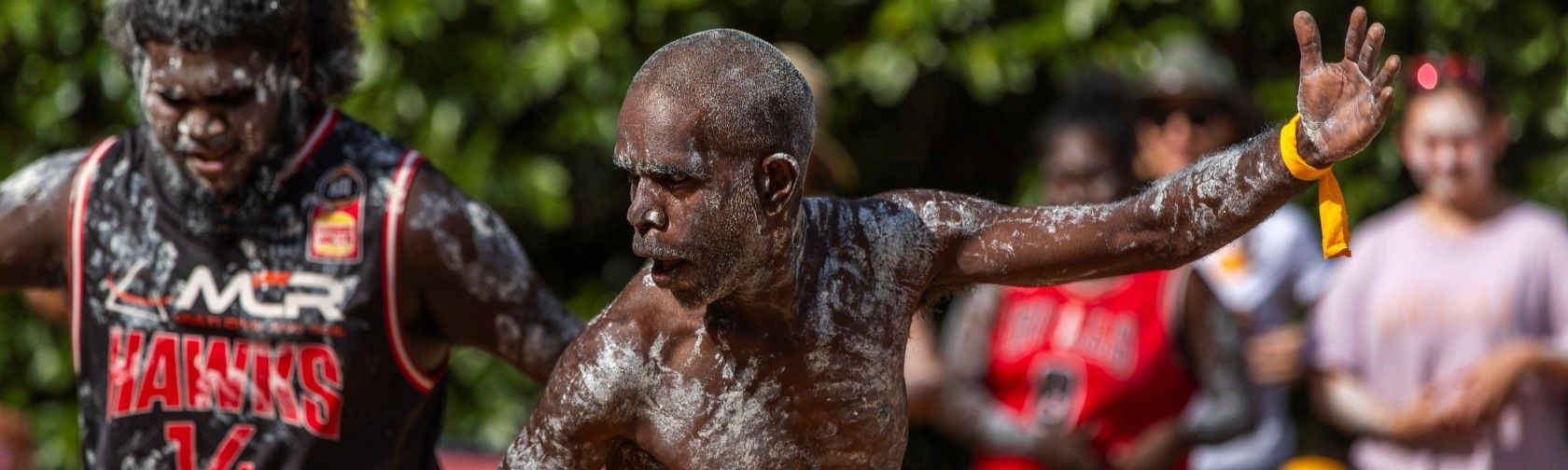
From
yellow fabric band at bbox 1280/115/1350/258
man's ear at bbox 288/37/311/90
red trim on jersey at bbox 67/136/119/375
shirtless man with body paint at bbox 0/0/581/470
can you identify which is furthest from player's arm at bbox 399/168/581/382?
yellow fabric band at bbox 1280/115/1350/258

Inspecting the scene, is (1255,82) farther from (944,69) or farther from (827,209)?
(827,209)

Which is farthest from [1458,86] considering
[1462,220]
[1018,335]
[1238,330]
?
[1018,335]

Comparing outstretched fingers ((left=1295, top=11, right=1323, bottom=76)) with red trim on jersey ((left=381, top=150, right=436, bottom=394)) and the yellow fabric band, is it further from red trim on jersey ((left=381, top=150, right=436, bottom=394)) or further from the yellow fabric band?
red trim on jersey ((left=381, top=150, right=436, bottom=394))

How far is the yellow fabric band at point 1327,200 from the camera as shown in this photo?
2201 millimetres

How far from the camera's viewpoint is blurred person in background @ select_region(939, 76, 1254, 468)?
4.02 metres

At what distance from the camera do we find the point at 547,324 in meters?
3.02

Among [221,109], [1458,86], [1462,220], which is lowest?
[221,109]

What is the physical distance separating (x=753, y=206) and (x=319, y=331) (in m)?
1.01

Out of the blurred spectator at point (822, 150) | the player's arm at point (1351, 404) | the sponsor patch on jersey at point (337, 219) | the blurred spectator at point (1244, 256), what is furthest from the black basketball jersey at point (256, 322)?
the player's arm at point (1351, 404)

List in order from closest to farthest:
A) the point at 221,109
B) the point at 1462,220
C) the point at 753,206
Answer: the point at 753,206 → the point at 221,109 → the point at 1462,220

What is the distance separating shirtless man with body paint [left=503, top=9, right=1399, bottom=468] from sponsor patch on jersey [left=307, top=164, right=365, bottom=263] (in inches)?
29.2

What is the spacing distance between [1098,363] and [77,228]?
1994 millimetres

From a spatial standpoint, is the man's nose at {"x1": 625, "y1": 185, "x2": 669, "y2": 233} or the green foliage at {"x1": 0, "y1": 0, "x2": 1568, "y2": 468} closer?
the man's nose at {"x1": 625, "y1": 185, "x2": 669, "y2": 233}

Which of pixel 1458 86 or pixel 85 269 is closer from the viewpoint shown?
pixel 85 269
